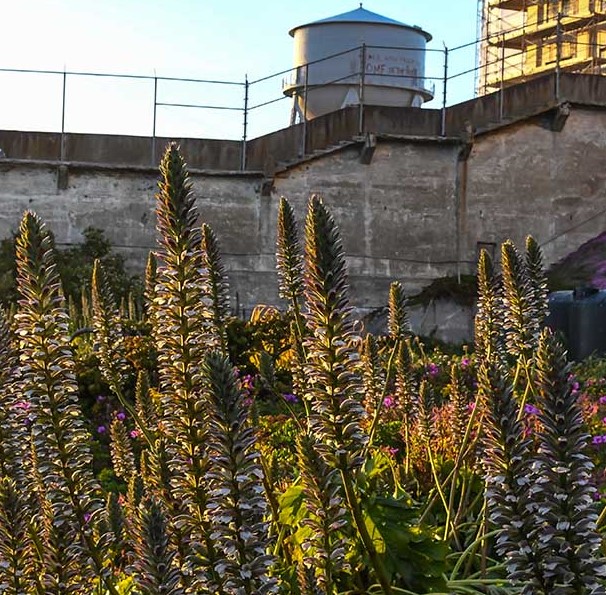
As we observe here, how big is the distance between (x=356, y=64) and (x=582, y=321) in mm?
15672

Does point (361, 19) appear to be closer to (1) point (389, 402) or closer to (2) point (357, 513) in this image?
(1) point (389, 402)

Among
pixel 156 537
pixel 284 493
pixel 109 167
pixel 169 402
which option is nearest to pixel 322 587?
pixel 169 402

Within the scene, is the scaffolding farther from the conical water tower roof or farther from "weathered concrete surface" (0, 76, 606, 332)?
"weathered concrete surface" (0, 76, 606, 332)

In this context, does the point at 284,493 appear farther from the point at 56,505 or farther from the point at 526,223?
the point at 526,223

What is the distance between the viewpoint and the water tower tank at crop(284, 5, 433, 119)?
3127 cm

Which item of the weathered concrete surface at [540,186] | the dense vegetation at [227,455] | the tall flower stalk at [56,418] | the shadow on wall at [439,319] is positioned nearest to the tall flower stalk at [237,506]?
the dense vegetation at [227,455]

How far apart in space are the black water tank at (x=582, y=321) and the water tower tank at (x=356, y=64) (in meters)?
11.1

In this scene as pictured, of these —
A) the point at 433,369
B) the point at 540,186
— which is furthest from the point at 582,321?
the point at 540,186

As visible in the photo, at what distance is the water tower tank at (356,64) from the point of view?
31.3 metres

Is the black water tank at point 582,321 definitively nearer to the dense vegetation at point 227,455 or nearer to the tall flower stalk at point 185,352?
the dense vegetation at point 227,455

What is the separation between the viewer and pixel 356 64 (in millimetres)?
32125

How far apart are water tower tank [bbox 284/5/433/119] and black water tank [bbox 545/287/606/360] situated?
11.1 m

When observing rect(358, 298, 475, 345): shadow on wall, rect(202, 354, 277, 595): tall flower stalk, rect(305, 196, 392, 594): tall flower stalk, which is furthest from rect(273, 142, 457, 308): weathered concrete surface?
rect(202, 354, 277, 595): tall flower stalk

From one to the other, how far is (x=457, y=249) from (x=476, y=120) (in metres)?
3.09
